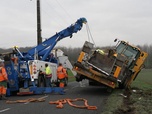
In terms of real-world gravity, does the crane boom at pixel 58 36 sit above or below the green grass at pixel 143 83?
above

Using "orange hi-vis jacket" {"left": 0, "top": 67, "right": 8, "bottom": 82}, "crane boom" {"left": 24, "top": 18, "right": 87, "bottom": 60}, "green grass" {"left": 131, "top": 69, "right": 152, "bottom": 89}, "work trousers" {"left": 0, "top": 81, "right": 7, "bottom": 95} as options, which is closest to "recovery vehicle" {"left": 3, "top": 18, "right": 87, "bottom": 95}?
"work trousers" {"left": 0, "top": 81, "right": 7, "bottom": 95}

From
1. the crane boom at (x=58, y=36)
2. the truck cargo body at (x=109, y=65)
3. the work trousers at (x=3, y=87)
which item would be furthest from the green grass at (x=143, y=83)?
the work trousers at (x=3, y=87)

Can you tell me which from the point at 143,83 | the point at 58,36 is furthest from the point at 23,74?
the point at 143,83

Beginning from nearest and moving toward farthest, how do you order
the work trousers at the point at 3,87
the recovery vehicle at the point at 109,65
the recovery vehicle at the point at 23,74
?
the work trousers at the point at 3,87 → the recovery vehicle at the point at 109,65 → the recovery vehicle at the point at 23,74

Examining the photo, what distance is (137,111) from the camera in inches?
384

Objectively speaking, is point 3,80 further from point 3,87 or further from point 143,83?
point 143,83

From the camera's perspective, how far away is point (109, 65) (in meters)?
16.1

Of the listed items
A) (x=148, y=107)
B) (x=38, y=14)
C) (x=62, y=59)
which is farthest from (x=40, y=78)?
(x=38, y=14)

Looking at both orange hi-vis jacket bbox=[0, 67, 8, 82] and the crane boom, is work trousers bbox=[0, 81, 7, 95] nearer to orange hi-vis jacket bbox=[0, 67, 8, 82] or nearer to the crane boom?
orange hi-vis jacket bbox=[0, 67, 8, 82]

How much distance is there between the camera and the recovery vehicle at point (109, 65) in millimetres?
15656

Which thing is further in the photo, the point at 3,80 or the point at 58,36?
the point at 58,36

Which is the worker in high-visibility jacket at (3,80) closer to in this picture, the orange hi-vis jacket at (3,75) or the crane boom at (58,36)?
the orange hi-vis jacket at (3,75)

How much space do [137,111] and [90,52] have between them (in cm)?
737

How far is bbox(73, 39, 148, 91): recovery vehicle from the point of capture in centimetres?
1566
